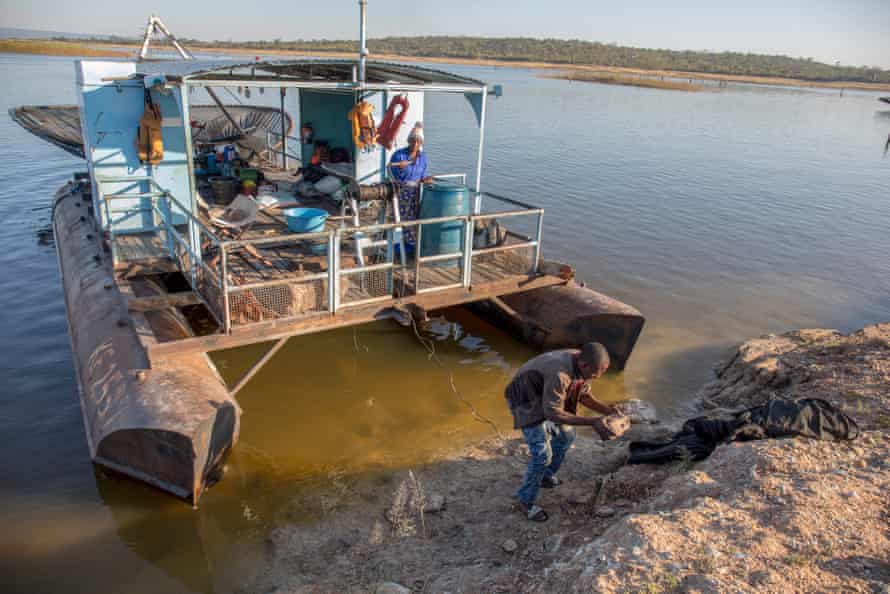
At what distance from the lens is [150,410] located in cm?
568

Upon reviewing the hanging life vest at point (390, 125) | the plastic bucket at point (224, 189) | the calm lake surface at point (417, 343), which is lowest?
the calm lake surface at point (417, 343)

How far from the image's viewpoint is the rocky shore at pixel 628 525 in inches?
151

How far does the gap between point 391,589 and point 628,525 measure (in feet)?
5.79

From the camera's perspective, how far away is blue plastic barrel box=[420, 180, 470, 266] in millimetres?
8609

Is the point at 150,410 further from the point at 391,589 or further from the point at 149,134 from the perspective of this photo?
the point at 149,134

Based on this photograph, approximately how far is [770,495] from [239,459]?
517 centimetres

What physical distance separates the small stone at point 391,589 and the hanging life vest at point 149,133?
7138 mm

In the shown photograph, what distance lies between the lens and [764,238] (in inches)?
667

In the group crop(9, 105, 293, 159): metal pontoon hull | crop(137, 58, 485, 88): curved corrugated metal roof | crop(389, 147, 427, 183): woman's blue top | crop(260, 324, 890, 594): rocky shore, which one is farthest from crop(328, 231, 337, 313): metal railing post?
crop(9, 105, 293, 159): metal pontoon hull

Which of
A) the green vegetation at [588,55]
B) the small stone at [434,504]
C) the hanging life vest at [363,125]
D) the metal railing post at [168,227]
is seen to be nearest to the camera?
the small stone at [434,504]

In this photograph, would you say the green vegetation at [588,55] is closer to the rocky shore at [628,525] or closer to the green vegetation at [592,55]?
the green vegetation at [592,55]

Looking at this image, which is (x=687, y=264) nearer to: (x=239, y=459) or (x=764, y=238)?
(x=764, y=238)

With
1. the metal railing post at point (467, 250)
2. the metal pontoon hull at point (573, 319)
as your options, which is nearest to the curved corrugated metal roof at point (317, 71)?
the metal railing post at point (467, 250)

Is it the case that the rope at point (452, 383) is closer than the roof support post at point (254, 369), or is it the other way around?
the roof support post at point (254, 369)
